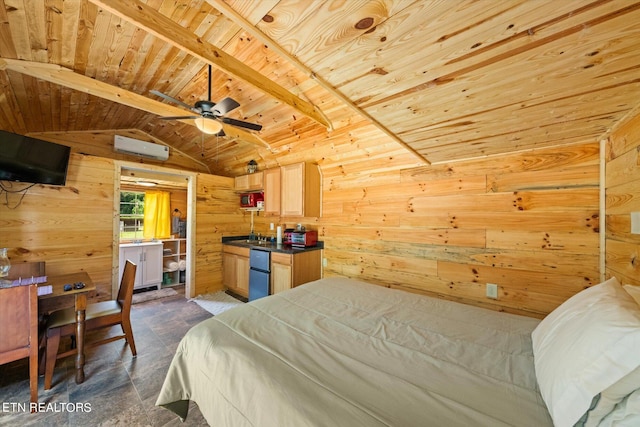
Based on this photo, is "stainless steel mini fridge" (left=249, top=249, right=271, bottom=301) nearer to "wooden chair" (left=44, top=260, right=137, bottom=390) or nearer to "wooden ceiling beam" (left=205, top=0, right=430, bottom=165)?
"wooden chair" (left=44, top=260, right=137, bottom=390)

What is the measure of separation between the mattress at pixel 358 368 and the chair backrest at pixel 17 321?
4.14 ft

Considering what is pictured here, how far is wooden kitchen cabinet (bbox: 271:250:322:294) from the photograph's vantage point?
10.6ft

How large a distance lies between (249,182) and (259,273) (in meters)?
1.75

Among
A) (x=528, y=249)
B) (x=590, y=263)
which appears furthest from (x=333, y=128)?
(x=590, y=263)

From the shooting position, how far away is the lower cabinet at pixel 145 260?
14.0 feet

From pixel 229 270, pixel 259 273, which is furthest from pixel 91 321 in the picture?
pixel 229 270

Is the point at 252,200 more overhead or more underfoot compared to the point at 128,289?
more overhead

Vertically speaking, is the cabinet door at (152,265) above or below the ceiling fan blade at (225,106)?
below

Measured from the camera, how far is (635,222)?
53.1 inches

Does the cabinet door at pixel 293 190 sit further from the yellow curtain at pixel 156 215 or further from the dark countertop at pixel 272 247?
the yellow curtain at pixel 156 215

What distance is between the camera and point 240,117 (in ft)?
10.7

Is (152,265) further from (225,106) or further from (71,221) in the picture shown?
(225,106)

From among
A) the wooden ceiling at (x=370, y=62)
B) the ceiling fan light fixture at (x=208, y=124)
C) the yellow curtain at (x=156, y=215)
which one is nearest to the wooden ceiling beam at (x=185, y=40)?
the wooden ceiling at (x=370, y=62)

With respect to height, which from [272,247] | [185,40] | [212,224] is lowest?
[272,247]
